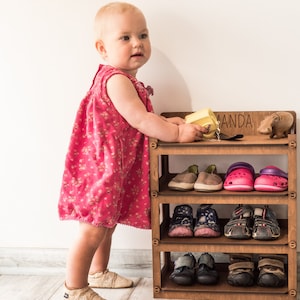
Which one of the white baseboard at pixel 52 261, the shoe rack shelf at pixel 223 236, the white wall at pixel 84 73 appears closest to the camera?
the shoe rack shelf at pixel 223 236

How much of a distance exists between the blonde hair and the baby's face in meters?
0.01

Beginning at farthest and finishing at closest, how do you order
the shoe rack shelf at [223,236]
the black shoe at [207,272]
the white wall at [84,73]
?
the white wall at [84,73] < the black shoe at [207,272] < the shoe rack shelf at [223,236]

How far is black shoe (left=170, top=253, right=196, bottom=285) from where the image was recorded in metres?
1.87

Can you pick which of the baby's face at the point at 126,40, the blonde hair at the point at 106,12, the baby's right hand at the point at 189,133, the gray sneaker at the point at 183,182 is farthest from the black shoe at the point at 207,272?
the blonde hair at the point at 106,12

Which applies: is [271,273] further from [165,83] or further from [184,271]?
[165,83]

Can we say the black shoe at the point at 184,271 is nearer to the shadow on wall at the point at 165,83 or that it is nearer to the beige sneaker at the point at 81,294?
the beige sneaker at the point at 81,294

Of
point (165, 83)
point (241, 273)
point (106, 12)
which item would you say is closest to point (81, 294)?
point (241, 273)

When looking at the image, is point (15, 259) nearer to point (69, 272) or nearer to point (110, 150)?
point (69, 272)

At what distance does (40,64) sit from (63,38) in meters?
0.12

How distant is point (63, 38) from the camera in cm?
208

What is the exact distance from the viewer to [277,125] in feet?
5.96

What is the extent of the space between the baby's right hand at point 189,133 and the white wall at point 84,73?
0.23 metres

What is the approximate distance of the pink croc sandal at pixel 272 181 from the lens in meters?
1.78

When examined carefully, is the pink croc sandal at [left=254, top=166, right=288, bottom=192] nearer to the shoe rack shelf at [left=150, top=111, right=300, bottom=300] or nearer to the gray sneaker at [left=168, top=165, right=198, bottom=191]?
the shoe rack shelf at [left=150, top=111, right=300, bottom=300]
